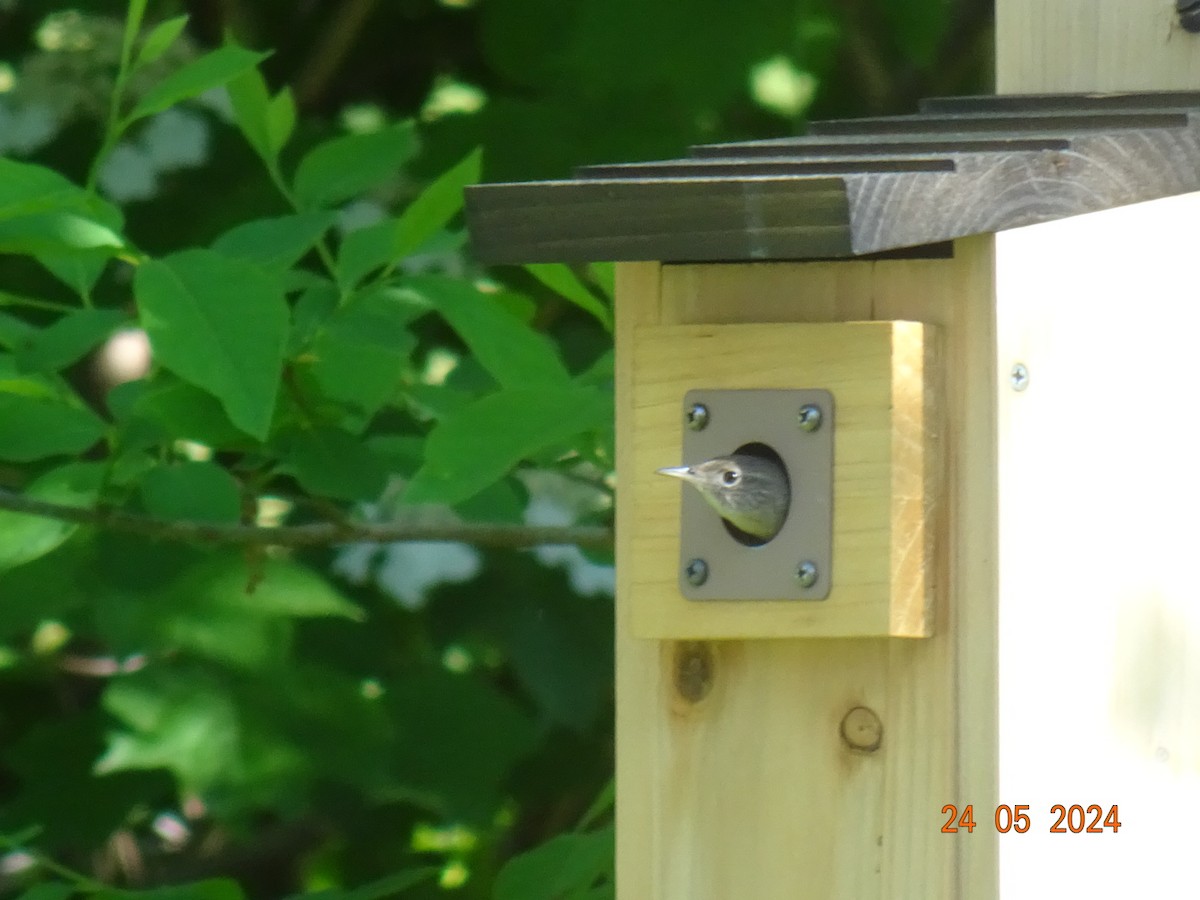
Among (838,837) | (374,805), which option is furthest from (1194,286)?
(374,805)

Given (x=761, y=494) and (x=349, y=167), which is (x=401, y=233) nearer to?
(x=349, y=167)

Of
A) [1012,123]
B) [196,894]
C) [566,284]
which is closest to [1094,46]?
[1012,123]

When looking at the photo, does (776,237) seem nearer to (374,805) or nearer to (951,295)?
(951,295)

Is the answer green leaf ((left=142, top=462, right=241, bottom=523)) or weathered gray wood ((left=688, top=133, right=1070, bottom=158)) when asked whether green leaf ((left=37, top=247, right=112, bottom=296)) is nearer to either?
green leaf ((left=142, top=462, right=241, bottom=523))

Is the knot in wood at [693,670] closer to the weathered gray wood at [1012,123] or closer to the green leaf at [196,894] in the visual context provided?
the weathered gray wood at [1012,123]

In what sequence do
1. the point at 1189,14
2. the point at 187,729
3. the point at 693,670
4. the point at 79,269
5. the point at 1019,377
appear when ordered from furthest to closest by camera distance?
the point at 187,729 < the point at 79,269 < the point at 1189,14 < the point at 693,670 < the point at 1019,377

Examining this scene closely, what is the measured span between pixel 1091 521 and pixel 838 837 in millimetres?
277

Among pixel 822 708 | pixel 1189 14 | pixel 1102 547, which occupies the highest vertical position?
pixel 1189 14

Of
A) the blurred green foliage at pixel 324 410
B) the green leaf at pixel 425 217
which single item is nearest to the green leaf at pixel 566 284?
the blurred green foliage at pixel 324 410

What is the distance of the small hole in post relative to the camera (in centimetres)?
132

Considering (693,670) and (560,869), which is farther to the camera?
(560,869)

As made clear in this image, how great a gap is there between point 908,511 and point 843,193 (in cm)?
22

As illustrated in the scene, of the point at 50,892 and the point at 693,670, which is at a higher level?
the point at 693,670

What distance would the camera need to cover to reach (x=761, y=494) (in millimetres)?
1321
